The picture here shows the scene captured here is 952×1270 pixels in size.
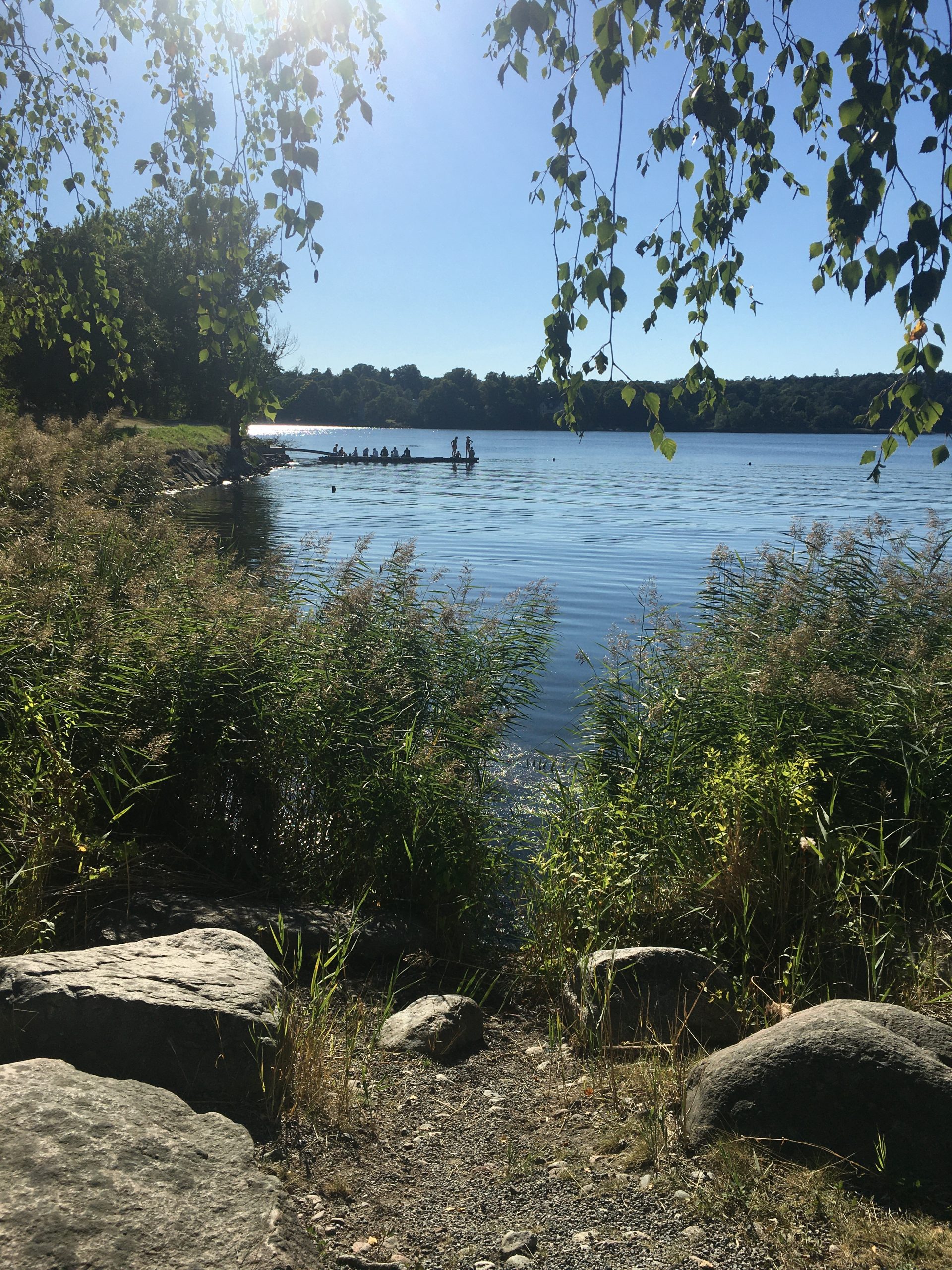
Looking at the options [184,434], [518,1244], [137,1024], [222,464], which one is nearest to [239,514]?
[222,464]

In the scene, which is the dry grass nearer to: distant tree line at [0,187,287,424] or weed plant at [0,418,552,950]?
weed plant at [0,418,552,950]

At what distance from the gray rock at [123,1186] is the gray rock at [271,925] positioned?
4.87 feet

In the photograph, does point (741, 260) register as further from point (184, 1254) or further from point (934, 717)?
point (184, 1254)

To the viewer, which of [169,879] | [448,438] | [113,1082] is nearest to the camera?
[113,1082]

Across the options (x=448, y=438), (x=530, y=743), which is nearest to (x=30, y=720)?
(x=530, y=743)

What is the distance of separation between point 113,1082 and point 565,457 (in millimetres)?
104407

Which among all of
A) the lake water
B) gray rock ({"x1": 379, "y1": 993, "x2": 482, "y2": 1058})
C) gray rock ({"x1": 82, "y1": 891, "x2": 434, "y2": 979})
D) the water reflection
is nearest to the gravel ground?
gray rock ({"x1": 379, "y1": 993, "x2": 482, "y2": 1058})

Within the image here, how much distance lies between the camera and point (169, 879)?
540 centimetres

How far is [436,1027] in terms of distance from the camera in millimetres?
4352

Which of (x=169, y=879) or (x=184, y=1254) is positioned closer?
(x=184, y=1254)

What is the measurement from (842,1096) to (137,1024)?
8.41 feet

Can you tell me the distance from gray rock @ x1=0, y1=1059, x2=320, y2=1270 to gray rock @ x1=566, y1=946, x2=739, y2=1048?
6.50 feet

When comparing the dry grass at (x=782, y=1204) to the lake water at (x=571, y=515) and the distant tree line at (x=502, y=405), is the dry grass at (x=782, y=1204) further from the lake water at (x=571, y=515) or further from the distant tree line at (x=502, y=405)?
the distant tree line at (x=502, y=405)

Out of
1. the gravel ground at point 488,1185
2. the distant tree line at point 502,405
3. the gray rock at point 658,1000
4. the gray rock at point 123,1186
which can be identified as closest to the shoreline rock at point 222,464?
the gray rock at point 658,1000
